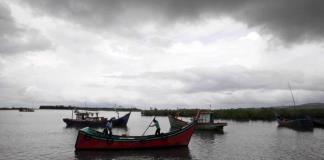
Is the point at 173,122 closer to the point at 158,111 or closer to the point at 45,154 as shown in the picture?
the point at 45,154

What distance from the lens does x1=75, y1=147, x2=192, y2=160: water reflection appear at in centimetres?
2395

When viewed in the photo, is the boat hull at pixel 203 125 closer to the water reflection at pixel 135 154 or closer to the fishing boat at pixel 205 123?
the fishing boat at pixel 205 123

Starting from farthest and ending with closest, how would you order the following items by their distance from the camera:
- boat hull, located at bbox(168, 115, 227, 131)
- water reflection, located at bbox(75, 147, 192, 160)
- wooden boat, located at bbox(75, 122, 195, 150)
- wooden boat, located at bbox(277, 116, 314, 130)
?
wooden boat, located at bbox(277, 116, 314, 130)
boat hull, located at bbox(168, 115, 227, 131)
wooden boat, located at bbox(75, 122, 195, 150)
water reflection, located at bbox(75, 147, 192, 160)

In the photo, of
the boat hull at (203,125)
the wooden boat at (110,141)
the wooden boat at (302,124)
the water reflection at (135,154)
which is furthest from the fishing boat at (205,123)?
the water reflection at (135,154)

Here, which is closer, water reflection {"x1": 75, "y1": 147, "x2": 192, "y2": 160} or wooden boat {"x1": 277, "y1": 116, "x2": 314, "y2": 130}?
water reflection {"x1": 75, "y1": 147, "x2": 192, "y2": 160}

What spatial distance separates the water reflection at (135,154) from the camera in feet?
78.6

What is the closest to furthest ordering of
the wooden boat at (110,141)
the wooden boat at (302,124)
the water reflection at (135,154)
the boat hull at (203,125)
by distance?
the water reflection at (135,154)
the wooden boat at (110,141)
the boat hull at (203,125)
the wooden boat at (302,124)

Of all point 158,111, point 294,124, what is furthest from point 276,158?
point 158,111

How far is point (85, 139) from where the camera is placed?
83.9 feet

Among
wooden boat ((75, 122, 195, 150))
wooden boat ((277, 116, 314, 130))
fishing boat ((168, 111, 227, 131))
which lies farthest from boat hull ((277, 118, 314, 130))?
wooden boat ((75, 122, 195, 150))

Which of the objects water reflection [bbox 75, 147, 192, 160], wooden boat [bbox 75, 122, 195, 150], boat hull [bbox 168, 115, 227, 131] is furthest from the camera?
boat hull [bbox 168, 115, 227, 131]

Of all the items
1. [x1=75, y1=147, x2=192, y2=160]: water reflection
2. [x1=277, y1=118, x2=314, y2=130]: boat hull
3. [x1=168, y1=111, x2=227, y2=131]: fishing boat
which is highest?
[x1=168, y1=111, x2=227, y2=131]: fishing boat

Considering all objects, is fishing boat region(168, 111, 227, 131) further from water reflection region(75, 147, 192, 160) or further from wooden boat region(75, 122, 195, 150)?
water reflection region(75, 147, 192, 160)

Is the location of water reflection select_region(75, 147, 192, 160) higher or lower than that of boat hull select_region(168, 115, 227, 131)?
lower
